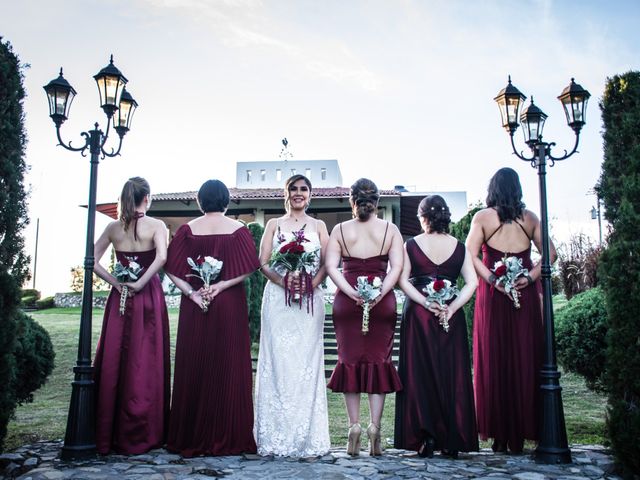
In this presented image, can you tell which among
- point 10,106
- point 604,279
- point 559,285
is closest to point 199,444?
point 10,106

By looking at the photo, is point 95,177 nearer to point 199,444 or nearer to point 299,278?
point 299,278

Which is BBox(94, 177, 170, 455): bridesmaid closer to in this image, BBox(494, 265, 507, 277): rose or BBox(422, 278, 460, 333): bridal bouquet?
BBox(422, 278, 460, 333): bridal bouquet

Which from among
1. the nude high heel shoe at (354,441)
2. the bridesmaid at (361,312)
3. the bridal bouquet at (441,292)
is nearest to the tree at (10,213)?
the bridesmaid at (361,312)

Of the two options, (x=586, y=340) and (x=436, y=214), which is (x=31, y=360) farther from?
(x=586, y=340)

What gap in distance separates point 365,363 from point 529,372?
64.6 inches

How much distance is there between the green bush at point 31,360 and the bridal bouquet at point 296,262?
2.96m

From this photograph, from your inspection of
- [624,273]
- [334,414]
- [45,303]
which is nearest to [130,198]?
[334,414]

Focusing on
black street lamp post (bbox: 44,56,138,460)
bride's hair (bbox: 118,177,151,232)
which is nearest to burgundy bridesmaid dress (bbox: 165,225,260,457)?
bride's hair (bbox: 118,177,151,232)

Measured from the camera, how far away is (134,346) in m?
5.53

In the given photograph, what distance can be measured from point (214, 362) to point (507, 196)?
3338mm

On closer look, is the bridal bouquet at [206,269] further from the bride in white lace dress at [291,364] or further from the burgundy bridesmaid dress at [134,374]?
the burgundy bridesmaid dress at [134,374]

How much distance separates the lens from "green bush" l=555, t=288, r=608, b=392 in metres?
6.51

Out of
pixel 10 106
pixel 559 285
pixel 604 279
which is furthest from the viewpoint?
pixel 559 285

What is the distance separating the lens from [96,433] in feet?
17.6
